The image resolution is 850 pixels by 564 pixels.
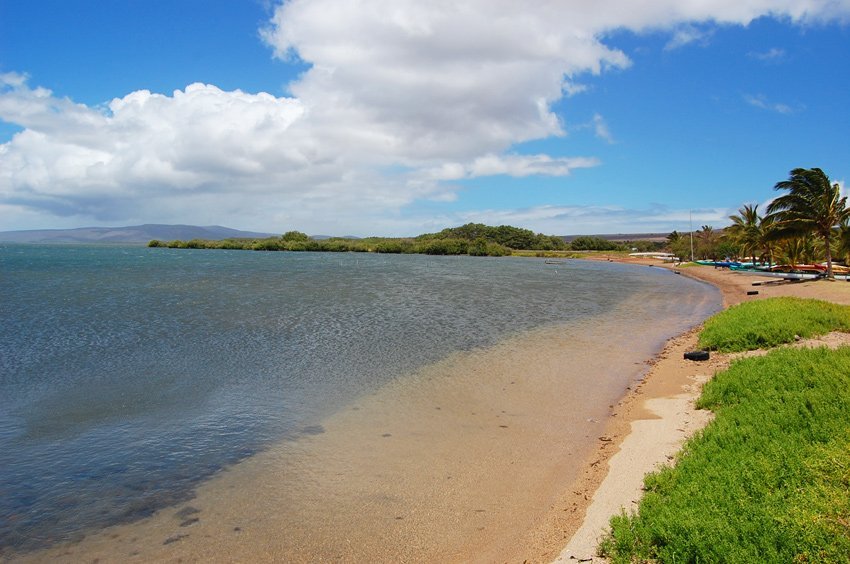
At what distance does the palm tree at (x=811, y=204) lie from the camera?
3881cm

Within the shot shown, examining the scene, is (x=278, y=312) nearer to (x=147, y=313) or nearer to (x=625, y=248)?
(x=147, y=313)

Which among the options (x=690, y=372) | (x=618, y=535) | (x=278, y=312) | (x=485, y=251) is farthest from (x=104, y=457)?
(x=485, y=251)

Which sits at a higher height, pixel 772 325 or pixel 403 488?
pixel 772 325

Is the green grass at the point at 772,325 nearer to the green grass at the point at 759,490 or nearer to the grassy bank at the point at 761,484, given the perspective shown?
the grassy bank at the point at 761,484

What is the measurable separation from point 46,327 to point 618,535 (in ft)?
81.6

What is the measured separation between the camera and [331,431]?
34.6 feet

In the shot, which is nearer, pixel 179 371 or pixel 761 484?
pixel 761 484

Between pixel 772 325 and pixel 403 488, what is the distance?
47.4 ft

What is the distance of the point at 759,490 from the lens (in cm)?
577

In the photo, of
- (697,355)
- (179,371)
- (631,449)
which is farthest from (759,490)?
(179,371)

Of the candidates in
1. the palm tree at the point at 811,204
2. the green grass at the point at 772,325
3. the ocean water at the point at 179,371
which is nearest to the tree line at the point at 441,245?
the palm tree at the point at 811,204

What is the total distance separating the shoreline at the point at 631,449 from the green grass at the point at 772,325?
3.61 ft

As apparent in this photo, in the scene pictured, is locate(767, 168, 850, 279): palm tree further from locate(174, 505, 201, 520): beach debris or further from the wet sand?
locate(174, 505, 201, 520): beach debris

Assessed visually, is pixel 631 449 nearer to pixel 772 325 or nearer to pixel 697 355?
pixel 697 355
